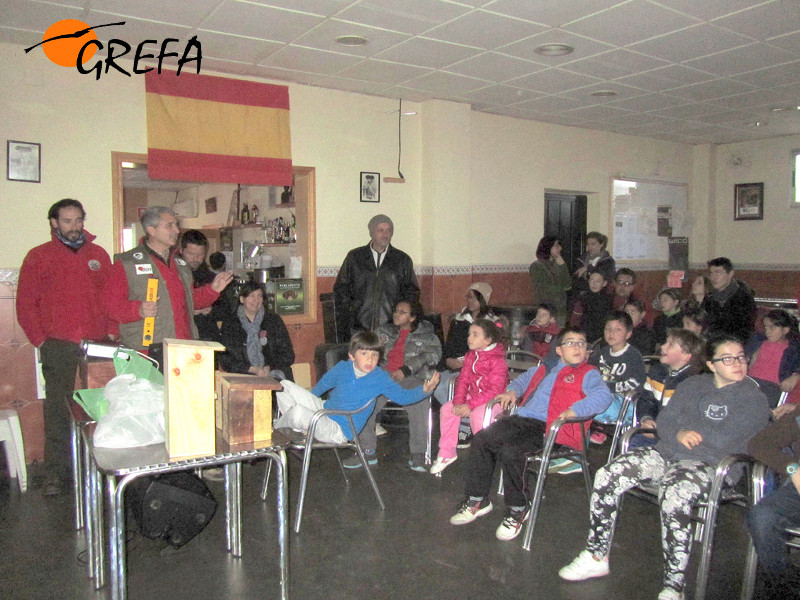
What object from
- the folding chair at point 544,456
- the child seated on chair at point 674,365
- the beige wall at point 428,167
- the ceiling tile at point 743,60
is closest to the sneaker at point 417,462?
the folding chair at point 544,456

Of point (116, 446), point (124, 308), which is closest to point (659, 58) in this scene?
point (124, 308)

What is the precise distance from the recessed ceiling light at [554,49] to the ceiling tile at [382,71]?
3.01 ft

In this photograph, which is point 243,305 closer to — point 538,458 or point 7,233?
point 7,233

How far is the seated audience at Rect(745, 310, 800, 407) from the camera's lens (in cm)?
368

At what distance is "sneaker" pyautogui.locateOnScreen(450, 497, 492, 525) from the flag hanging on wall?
3.16m

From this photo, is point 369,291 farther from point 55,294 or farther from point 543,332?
point 55,294

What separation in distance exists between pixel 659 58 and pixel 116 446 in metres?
4.50

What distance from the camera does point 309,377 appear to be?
562 centimetres

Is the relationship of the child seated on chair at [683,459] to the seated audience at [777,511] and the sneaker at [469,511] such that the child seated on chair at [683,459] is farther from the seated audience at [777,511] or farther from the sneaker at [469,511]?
the sneaker at [469,511]

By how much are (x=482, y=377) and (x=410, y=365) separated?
29.2 inches

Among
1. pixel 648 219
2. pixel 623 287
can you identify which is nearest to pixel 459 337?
pixel 623 287

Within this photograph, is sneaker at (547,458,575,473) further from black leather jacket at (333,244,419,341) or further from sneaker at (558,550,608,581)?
black leather jacket at (333,244,419,341)

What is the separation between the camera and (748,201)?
807 cm

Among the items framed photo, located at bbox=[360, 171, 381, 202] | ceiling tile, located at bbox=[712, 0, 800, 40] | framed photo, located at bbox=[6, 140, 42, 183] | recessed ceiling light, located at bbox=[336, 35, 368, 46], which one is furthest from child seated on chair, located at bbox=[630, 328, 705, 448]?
framed photo, located at bbox=[6, 140, 42, 183]
